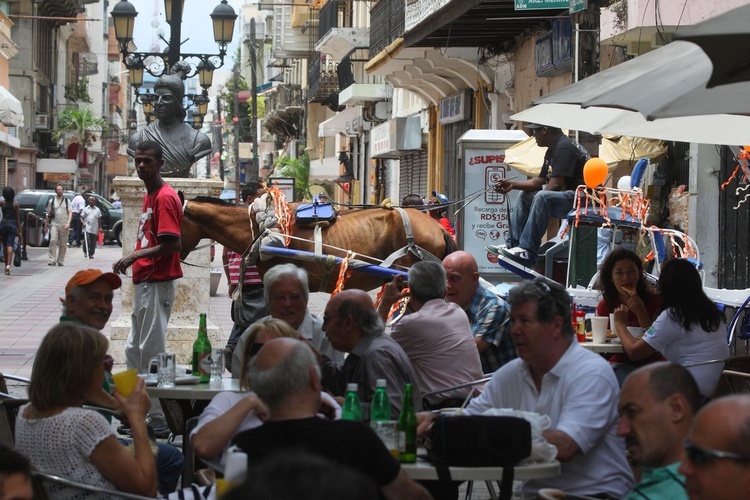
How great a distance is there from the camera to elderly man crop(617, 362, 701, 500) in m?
4.11

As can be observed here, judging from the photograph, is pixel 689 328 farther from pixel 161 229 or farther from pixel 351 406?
pixel 161 229

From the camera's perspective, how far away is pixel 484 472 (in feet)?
15.0

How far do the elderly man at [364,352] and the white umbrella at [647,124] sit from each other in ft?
9.00

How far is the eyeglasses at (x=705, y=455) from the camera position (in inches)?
121

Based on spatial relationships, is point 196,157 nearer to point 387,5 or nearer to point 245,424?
point 245,424

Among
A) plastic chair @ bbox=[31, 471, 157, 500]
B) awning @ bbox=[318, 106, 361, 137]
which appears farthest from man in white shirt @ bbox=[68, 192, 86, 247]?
plastic chair @ bbox=[31, 471, 157, 500]

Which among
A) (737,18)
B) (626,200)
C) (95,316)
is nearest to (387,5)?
(626,200)

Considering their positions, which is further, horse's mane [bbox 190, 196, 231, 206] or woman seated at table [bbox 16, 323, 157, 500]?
horse's mane [bbox 190, 196, 231, 206]

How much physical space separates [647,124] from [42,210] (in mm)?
33344

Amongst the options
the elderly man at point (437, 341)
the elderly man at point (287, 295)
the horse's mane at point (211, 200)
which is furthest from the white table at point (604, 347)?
the horse's mane at point (211, 200)

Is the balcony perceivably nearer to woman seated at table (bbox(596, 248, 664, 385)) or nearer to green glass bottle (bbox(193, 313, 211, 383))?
woman seated at table (bbox(596, 248, 664, 385))

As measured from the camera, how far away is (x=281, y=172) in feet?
168

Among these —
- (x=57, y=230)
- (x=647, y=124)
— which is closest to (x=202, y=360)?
(x=647, y=124)

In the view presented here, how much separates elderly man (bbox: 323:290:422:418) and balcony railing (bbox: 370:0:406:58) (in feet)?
65.3
